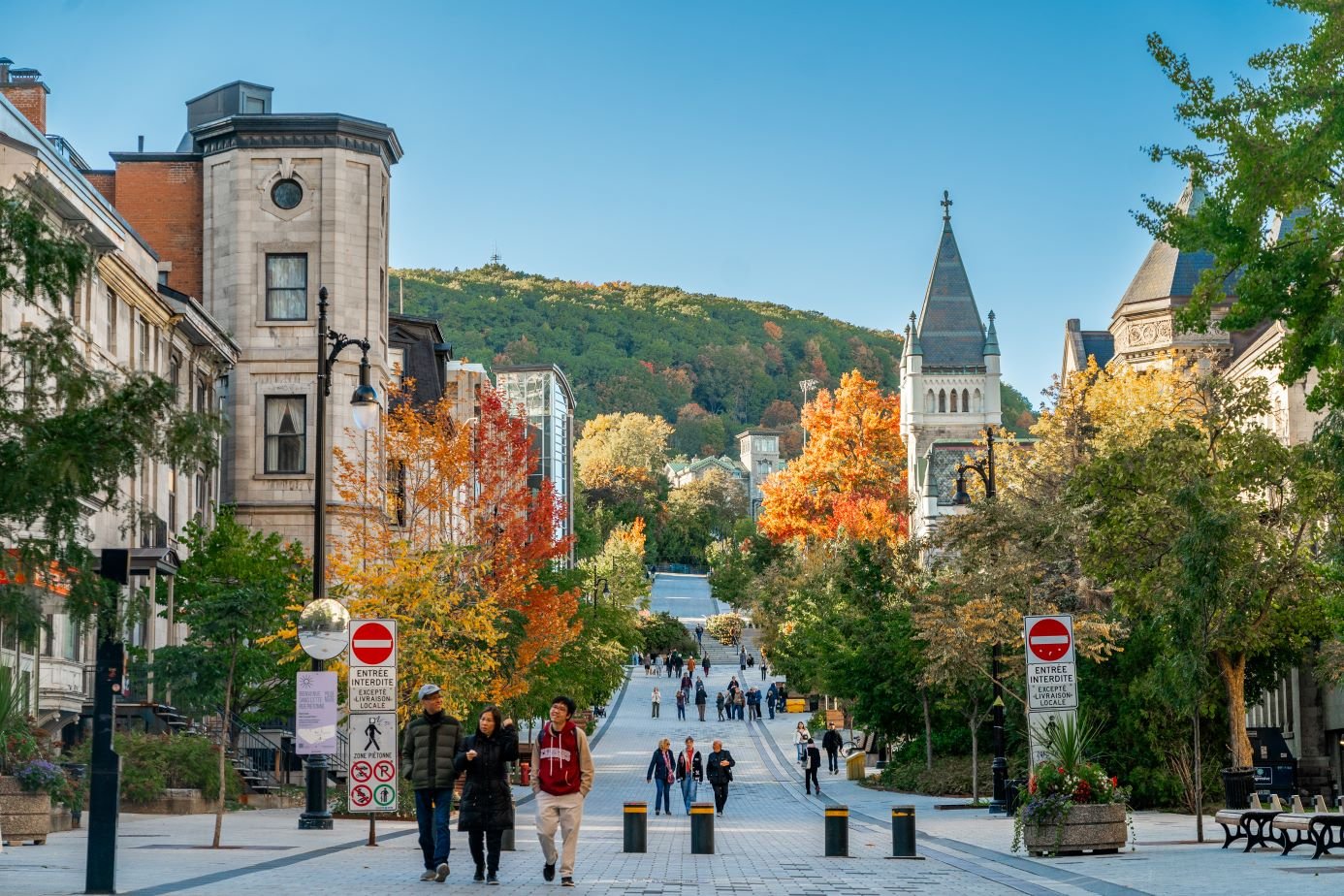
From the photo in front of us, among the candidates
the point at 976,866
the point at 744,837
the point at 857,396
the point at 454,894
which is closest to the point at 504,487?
the point at 744,837

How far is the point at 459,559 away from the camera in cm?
3572

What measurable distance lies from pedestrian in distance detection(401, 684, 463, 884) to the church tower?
4622 inches

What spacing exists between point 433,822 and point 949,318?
12741 centimetres

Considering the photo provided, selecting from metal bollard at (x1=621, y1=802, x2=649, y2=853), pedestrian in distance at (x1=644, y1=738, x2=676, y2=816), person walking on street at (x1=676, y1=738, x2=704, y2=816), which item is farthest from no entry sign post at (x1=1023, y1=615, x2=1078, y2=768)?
person walking on street at (x1=676, y1=738, x2=704, y2=816)

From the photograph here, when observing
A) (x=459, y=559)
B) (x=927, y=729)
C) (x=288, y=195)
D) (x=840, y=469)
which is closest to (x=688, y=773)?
(x=459, y=559)

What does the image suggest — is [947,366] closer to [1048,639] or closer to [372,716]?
[1048,639]

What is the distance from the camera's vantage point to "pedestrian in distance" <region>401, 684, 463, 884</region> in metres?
16.9

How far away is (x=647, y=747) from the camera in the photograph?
63.4m

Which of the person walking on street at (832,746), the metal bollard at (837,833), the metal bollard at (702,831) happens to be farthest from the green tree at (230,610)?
the person walking on street at (832,746)

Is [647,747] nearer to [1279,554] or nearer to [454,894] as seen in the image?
[1279,554]

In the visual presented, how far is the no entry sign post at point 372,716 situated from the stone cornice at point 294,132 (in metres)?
32.2

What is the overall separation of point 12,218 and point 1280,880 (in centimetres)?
1232

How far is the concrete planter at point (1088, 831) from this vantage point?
21.2 metres

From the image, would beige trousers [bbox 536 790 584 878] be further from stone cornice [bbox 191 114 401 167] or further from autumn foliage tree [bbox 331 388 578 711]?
stone cornice [bbox 191 114 401 167]
